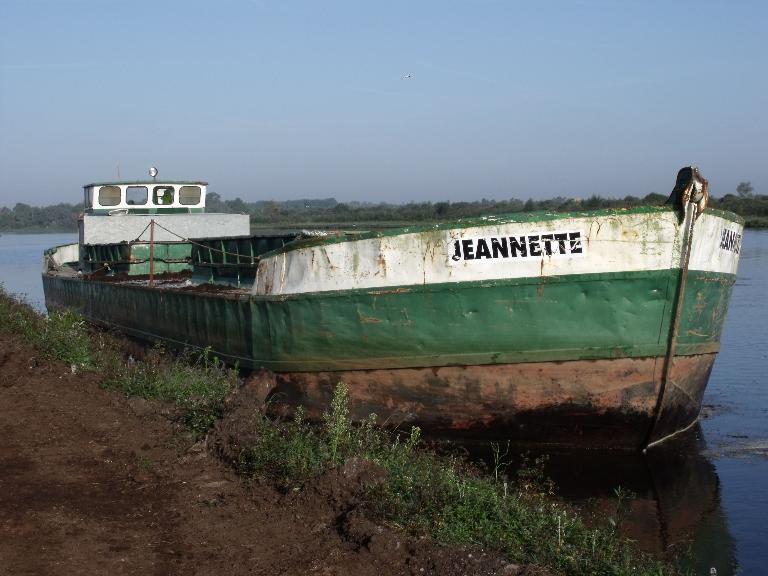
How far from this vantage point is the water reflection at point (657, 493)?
6208 millimetres

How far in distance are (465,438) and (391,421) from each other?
27.3 inches

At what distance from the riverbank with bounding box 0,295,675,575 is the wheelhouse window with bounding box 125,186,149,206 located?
9.11 m

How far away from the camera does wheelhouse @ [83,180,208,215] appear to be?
16.2 m

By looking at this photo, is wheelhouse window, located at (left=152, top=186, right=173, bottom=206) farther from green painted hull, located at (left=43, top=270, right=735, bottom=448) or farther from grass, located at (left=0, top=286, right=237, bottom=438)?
green painted hull, located at (left=43, top=270, right=735, bottom=448)

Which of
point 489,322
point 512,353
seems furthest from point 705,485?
point 489,322

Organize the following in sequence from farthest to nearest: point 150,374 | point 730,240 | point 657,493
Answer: point 730,240 → point 150,374 → point 657,493

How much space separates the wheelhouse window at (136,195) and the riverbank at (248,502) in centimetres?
911

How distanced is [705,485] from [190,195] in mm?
11350

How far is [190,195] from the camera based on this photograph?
1652cm

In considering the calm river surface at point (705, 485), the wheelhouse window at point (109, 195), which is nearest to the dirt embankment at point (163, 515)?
the calm river surface at point (705, 485)

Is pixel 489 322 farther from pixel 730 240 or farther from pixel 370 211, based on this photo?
pixel 370 211

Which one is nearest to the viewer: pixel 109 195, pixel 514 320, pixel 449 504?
pixel 449 504

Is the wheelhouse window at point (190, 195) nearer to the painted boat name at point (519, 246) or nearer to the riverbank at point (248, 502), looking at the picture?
the riverbank at point (248, 502)

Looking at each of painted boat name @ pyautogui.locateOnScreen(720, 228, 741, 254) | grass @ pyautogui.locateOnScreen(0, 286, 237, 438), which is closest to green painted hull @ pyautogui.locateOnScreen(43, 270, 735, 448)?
painted boat name @ pyautogui.locateOnScreen(720, 228, 741, 254)
